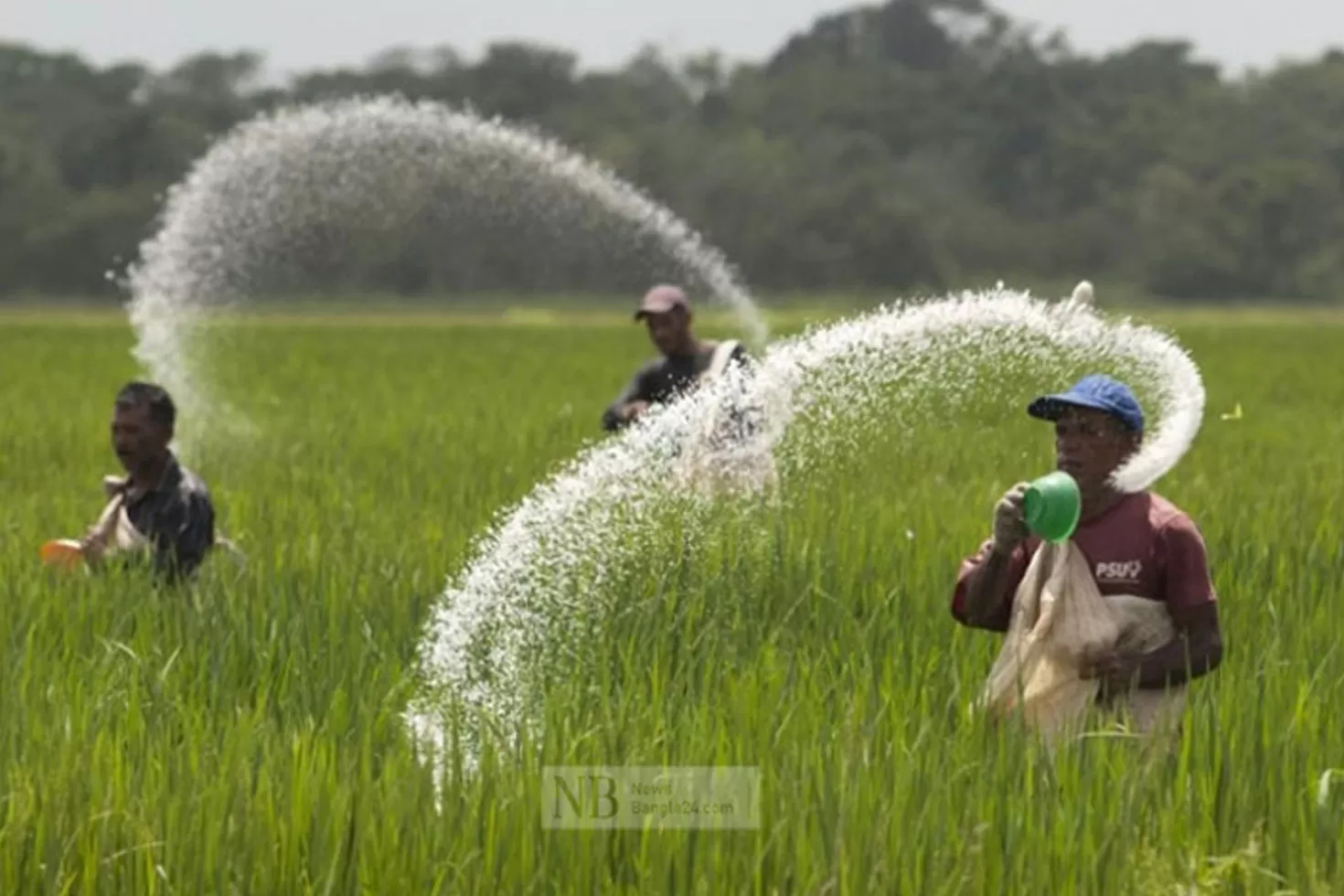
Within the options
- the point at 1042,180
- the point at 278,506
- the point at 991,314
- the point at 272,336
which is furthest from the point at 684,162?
the point at 991,314

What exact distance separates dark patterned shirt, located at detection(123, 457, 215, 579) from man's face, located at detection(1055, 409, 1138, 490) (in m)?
2.63

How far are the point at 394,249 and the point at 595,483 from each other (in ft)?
204

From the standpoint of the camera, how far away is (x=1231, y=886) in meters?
3.64

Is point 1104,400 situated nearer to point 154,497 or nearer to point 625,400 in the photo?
point 154,497

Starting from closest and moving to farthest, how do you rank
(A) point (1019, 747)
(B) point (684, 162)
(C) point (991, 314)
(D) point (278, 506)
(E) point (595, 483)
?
(A) point (1019, 747), (C) point (991, 314), (E) point (595, 483), (D) point (278, 506), (B) point (684, 162)

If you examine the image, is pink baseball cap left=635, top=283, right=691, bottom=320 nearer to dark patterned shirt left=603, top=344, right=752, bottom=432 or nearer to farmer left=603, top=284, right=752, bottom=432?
farmer left=603, top=284, right=752, bottom=432

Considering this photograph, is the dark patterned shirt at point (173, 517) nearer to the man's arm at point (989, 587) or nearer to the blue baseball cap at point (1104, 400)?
the man's arm at point (989, 587)

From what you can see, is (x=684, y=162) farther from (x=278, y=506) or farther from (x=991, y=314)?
(x=991, y=314)

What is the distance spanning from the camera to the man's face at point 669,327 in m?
7.95

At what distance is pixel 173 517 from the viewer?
641cm

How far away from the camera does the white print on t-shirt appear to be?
4.47 metres

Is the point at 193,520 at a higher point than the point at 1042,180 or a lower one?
lower

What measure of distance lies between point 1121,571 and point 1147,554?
5 cm

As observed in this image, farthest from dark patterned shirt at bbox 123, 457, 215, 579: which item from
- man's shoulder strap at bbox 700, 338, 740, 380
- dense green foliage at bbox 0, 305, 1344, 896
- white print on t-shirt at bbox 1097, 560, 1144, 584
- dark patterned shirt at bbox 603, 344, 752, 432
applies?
white print on t-shirt at bbox 1097, 560, 1144, 584
